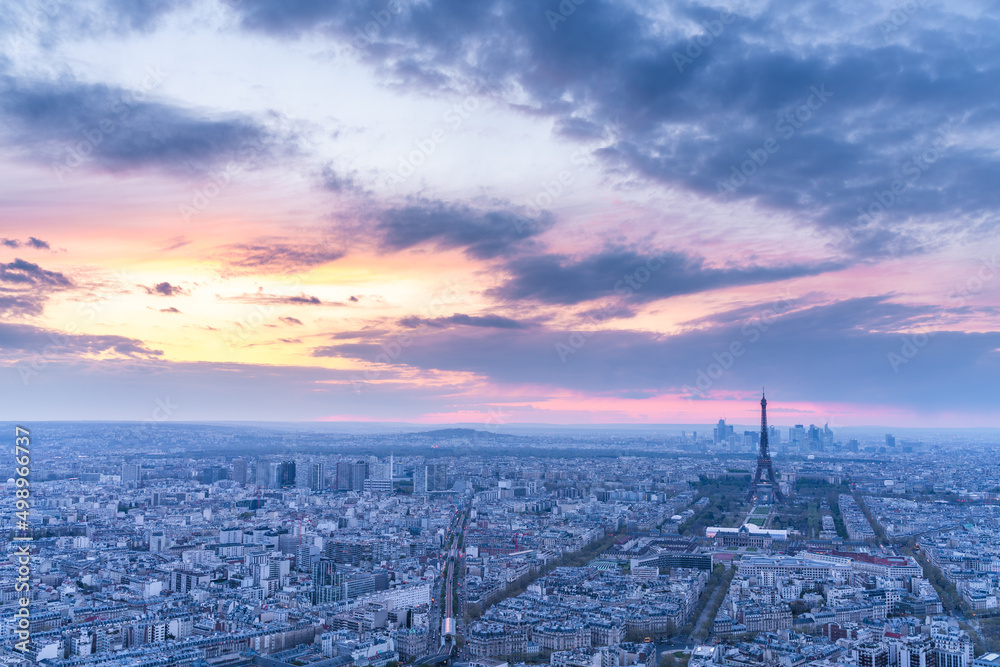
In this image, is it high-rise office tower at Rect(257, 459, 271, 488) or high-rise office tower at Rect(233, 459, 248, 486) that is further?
high-rise office tower at Rect(233, 459, 248, 486)

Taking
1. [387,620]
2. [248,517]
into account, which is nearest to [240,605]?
[387,620]

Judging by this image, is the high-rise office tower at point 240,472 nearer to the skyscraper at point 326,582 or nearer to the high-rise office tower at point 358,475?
the high-rise office tower at point 358,475

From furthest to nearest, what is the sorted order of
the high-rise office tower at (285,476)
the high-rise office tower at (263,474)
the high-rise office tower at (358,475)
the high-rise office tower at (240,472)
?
the high-rise office tower at (240,472) → the high-rise office tower at (263,474) → the high-rise office tower at (285,476) → the high-rise office tower at (358,475)

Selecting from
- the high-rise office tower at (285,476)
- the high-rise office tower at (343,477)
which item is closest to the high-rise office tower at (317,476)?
the high-rise office tower at (343,477)

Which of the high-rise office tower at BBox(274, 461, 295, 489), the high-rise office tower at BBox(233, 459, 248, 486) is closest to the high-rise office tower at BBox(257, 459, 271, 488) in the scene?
the high-rise office tower at BBox(274, 461, 295, 489)

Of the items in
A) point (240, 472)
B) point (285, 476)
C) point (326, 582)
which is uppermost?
point (240, 472)

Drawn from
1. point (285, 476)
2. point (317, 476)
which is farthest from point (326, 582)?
point (285, 476)

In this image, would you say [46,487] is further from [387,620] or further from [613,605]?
[613,605]

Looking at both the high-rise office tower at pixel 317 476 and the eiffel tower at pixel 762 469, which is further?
the high-rise office tower at pixel 317 476

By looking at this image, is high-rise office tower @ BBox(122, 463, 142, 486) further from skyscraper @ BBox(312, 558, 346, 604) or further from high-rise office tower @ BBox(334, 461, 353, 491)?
skyscraper @ BBox(312, 558, 346, 604)

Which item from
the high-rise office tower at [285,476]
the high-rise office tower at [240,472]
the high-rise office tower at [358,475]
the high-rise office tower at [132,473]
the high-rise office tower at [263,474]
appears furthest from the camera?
the high-rise office tower at [240,472]

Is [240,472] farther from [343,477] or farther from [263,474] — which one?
[343,477]
